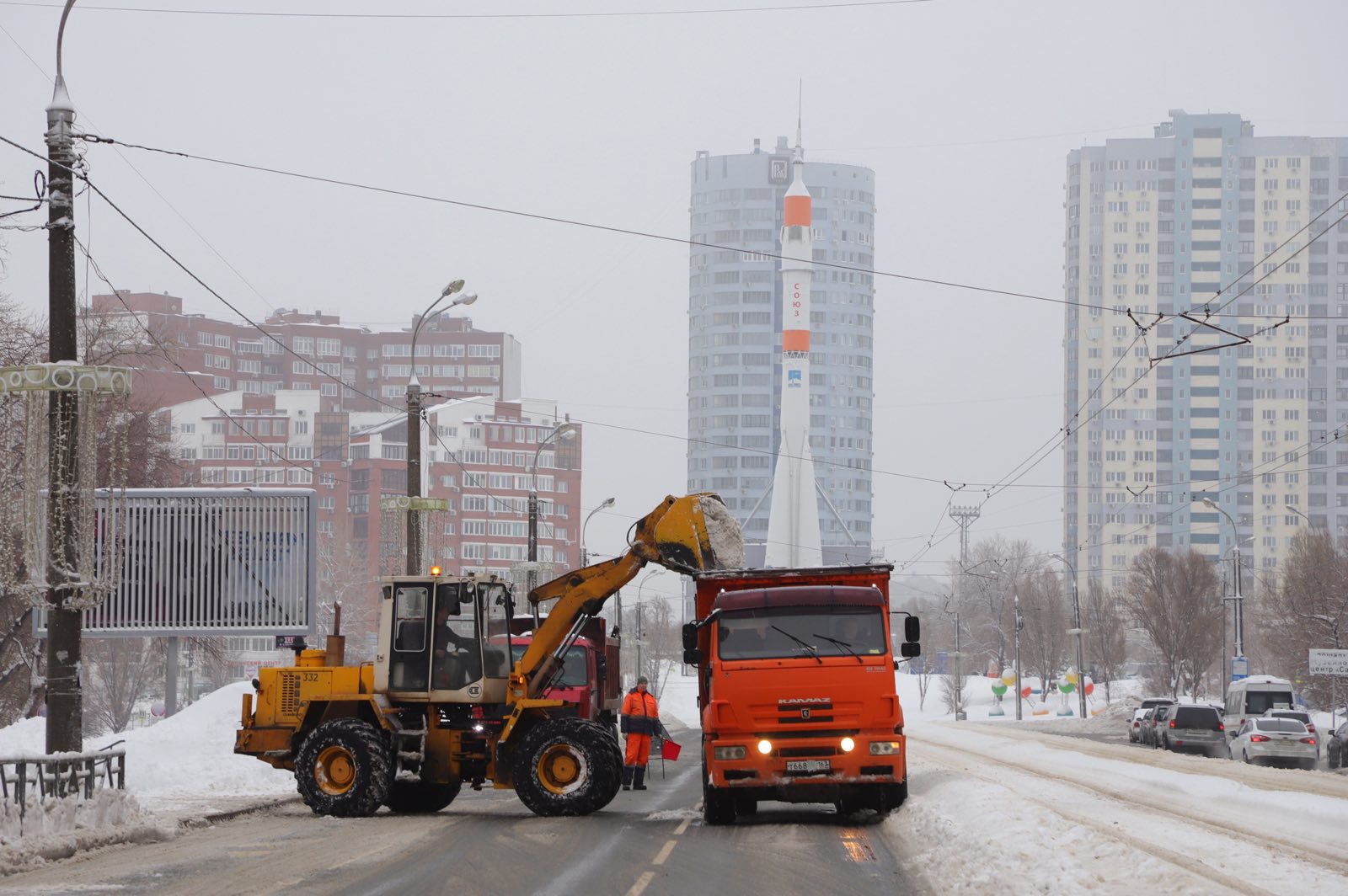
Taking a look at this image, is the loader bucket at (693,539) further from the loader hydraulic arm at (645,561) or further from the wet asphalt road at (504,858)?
the wet asphalt road at (504,858)

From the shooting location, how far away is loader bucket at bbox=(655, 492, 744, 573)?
63.6ft

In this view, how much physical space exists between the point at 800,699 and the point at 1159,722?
111ft

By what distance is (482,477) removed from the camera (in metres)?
156

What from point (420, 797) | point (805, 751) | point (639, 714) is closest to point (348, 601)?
point (639, 714)

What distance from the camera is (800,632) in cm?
1783

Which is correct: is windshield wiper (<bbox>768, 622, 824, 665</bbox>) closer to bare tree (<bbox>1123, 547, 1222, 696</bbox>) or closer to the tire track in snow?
the tire track in snow

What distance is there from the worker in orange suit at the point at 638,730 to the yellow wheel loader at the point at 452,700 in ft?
14.8

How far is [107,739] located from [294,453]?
133874mm

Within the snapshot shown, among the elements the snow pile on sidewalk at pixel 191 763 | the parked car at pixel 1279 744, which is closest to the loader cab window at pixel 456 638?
the snow pile on sidewalk at pixel 191 763

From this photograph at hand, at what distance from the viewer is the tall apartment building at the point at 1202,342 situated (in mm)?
178250

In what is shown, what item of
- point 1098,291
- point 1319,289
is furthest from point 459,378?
point 1319,289

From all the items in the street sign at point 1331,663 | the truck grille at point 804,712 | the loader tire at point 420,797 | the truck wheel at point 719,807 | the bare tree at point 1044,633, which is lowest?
the bare tree at point 1044,633

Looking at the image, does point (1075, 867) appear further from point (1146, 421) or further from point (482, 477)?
point (1146, 421)

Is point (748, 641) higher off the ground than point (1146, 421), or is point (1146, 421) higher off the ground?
point (1146, 421)
